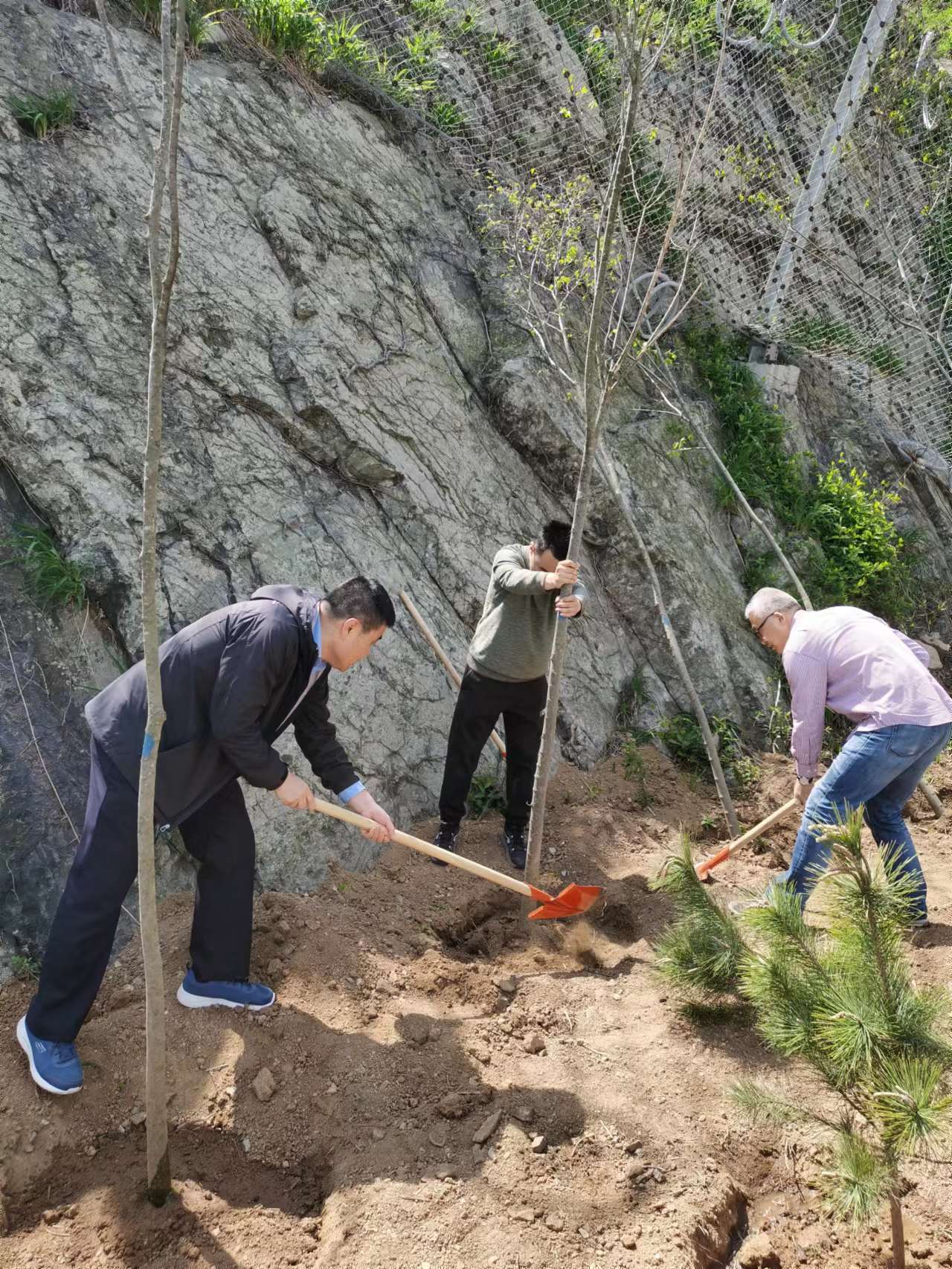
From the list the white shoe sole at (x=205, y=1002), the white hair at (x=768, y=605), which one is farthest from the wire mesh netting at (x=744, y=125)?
the white shoe sole at (x=205, y=1002)

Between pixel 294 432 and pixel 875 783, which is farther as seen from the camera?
pixel 294 432

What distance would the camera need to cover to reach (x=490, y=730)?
445 centimetres

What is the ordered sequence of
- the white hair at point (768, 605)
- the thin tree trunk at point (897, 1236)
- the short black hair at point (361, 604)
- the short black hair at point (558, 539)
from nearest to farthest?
the thin tree trunk at point (897, 1236), the short black hair at point (361, 604), the white hair at point (768, 605), the short black hair at point (558, 539)

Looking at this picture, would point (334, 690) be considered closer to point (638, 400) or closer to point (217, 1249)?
point (217, 1249)

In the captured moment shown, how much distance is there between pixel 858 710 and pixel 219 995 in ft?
9.03

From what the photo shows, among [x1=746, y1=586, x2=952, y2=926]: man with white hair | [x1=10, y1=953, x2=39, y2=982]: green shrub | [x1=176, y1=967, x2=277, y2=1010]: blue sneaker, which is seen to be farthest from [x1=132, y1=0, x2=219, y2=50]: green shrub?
[x1=176, y1=967, x2=277, y2=1010]: blue sneaker

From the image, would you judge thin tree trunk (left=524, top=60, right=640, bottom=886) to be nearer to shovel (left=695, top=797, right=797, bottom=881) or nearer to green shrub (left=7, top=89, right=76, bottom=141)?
shovel (left=695, top=797, right=797, bottom=881)

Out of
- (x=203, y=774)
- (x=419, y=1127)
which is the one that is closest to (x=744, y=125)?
(x=203, y=774)

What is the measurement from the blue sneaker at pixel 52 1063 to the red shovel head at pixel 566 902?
1.87 metres

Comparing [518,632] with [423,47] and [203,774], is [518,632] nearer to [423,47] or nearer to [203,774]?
[203,774]

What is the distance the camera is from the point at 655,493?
6.52 m

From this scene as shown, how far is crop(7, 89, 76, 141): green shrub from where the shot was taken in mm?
4863

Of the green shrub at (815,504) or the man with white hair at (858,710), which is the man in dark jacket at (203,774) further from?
the green shrub at (815,504)

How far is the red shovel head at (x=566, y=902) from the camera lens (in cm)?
388
